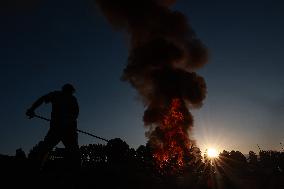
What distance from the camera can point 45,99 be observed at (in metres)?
9.49

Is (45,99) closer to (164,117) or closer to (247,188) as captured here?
(247,188)

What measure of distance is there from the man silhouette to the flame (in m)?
18.6

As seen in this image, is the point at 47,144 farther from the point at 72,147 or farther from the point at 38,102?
the point at 38,102

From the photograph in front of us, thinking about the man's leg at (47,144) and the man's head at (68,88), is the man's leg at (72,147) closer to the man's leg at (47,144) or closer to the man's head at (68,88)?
the man's leg at (47,144)

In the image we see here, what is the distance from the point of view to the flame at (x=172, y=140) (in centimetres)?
2809

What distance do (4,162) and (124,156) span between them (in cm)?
1117

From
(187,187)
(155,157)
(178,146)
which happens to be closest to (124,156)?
(155,157)

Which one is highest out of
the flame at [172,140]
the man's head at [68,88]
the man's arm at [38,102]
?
the flame at [172,140]

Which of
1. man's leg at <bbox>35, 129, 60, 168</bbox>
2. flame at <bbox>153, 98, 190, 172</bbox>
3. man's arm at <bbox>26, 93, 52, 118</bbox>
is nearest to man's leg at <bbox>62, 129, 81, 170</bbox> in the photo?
man's leg at <bbox>35, 129, 60, 168</bbox>

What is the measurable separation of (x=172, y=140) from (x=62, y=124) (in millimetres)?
20634

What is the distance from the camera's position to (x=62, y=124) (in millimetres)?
9234

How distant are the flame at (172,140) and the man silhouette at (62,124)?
60.9 ft

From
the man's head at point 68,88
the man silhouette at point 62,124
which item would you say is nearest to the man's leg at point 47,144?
the man silhouette at point 62,124

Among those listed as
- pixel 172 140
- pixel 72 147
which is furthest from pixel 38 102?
pixel 172 140
